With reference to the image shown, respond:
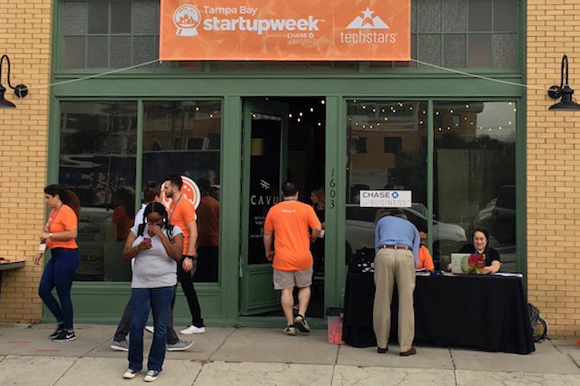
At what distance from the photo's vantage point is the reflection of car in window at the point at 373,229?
9.05 meters

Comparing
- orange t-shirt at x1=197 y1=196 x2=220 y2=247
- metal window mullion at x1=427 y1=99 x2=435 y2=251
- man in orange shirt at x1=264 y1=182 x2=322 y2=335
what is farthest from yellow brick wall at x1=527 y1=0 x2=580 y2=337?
orange t-shirt at x1=197 y1=196 x2=220 y2=247

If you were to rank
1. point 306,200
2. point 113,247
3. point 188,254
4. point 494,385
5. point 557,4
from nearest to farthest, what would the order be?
point 494,385, point 188,254, point 557,4, point 113,247, point 306,200

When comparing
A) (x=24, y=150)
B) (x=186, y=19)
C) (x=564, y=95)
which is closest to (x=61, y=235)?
(x=24, y=150)

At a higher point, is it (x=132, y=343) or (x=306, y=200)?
(x=306, y=200)

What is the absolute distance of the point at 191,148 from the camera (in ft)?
30.7

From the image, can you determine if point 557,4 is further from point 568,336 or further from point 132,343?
point 132,343

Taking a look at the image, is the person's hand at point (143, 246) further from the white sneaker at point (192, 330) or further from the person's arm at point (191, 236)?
the white sneaker at point (192, 330)

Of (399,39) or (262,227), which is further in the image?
(262,227)

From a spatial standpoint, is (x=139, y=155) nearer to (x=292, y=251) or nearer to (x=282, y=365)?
(x=292, y=251)

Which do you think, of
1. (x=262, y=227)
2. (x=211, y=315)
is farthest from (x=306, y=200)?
(x=211, y=315)

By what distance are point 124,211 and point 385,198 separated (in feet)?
11.4

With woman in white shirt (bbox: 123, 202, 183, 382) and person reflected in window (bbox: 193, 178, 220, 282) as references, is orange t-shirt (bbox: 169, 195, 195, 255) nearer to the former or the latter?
person reflected in window (bbox: 193, 178, 220, 282)

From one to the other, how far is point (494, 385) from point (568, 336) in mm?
2375

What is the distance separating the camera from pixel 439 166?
907cm
